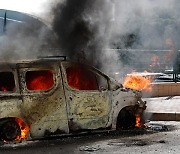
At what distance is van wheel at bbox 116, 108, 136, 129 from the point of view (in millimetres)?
Answer: 9008

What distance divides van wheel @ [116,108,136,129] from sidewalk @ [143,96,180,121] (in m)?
0.82

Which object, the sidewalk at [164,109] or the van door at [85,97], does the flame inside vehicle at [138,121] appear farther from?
the van door at [85,97]

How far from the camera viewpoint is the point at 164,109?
→ 1195cm

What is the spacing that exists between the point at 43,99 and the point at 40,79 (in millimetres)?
525

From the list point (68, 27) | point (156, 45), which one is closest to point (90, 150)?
point (68, 27)

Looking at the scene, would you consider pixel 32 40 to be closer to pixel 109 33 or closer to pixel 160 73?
pixel 109 33

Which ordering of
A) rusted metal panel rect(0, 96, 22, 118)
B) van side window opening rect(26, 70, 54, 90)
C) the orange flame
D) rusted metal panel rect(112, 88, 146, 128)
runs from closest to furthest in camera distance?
rusted metal panel rect(0, 96, 22, 118), van side window opening rect(26, 70, 54, 90), rusted metal panel rect(112, 88, 146, 128), the orange flame

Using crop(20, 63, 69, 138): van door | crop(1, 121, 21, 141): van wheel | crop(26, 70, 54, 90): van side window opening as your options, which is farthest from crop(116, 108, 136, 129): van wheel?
crop(1, 121, 21, 141): van wheel

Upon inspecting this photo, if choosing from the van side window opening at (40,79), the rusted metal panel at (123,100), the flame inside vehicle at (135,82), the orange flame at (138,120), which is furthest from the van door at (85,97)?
the flame inside vehicle at (135,82)

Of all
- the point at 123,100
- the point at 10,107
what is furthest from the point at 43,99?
the point at 123,100

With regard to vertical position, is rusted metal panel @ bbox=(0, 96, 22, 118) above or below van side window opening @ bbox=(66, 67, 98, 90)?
below

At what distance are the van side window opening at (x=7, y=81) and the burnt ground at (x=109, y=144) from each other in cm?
116

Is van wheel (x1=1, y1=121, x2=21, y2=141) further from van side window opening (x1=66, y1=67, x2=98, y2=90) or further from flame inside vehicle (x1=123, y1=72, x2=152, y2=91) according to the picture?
flame inside vehicle (x1=123, y1=72, x2=152, y2=91)

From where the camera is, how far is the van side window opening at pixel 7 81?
26.4 feet
